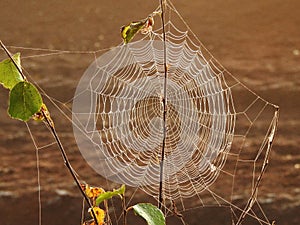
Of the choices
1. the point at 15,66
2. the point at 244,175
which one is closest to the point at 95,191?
the point at 15,66

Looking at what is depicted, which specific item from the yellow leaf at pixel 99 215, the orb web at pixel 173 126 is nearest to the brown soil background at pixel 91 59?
the orb web at pixel 173 126

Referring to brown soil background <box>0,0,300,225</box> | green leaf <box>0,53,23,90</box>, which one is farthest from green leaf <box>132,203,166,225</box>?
brown soil background <box>0,0,300,225</box>

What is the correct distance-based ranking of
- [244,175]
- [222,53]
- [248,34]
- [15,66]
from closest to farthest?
[15,66] < [244,175] < [222,53] < [248,34]

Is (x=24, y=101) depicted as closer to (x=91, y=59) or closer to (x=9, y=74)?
(x=9, y=74)

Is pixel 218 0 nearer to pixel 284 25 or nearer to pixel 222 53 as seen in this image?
pixel 284 25

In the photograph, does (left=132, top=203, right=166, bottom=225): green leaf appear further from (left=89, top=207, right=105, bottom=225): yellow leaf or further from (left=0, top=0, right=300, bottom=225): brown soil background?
(left=0, top=0, right=300, bottom=225): brown soil background

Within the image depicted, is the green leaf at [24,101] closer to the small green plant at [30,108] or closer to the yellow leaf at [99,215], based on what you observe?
the small green plant at [30,108]
